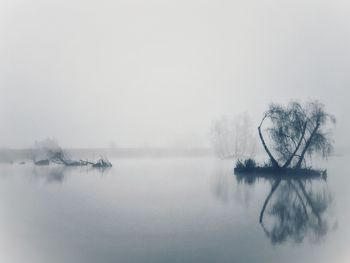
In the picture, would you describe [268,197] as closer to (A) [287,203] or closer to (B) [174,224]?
(A) [287,203]

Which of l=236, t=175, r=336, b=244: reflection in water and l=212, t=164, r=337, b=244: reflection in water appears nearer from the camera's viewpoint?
l=236, t=175, r=336, b=244: reflection in water

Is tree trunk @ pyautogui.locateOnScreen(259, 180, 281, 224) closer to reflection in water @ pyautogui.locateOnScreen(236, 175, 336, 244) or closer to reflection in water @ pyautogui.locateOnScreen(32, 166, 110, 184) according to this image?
reflection in water @ pyautogui.locateOnScreen(236, 175, 336, 244)

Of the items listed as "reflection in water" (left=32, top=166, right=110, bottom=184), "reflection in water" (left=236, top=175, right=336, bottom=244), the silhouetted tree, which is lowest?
"reflection in water" (left=236, top=175, right=336, bottom=244)

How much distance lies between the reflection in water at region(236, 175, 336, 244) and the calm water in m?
0.05

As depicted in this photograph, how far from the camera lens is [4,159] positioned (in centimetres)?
6619

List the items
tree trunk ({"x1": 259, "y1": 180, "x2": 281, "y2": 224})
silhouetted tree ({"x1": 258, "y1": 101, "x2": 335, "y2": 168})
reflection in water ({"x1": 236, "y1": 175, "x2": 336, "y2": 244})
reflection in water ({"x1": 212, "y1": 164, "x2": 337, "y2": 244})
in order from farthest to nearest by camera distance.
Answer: silhouetted tree ({"x1": 258, "y1": 101, "x2": 335, "y2": 168})
tree trunk ({"x1": 259, "y1": 180, "x2": 281, "y2": 224})
reflection in water ({"x1": 212, "y1": 164, "x2": 337, "y2": 244})
reflection in water ({"x1": 236, "y1": 175, "x2": 336, "y2": 244})

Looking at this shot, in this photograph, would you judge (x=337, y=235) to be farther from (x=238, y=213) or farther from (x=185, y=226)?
(x=185, y=226)

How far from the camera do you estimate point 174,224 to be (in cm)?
1569

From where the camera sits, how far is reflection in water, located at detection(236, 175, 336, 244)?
15.0 meters

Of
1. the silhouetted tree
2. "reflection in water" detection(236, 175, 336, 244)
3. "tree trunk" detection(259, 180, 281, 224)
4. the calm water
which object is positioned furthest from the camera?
the silhouetted tree

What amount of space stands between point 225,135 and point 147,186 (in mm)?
45334

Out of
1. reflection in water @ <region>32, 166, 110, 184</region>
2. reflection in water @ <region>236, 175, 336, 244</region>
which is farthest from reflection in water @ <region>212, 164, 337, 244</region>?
reflection in water @ <region>32, 166, 110, 184</region>

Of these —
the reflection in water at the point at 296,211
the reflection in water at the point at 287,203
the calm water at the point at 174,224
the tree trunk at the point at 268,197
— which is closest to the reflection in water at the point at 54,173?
the calm water at the point at 174,224

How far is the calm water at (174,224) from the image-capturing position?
40.1ft
